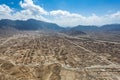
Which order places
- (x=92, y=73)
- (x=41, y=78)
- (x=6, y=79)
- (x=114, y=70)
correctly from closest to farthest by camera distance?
(x=6, y=79)
(x=41, y=78)
(x=92, y=73)
(x=114, y=70)

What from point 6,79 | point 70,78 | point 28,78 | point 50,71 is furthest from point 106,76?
point 6,79

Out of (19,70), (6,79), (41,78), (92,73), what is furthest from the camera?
(92,73)

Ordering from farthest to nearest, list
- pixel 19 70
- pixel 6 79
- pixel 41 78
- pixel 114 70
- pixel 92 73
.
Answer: pixel 114 70 → pixel 92 73 → pixel 19 70 → pixel 41 78 → pixel 6 79

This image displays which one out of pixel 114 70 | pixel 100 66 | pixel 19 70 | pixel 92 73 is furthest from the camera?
pixel 100 66

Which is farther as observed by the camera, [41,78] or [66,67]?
[66,67]

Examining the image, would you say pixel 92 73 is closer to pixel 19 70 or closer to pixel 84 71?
pixel 84 71

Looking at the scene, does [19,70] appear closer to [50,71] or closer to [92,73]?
[50,71]

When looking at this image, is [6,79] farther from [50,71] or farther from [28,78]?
[50,71]

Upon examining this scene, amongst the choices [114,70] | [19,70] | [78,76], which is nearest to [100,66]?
[114,70]

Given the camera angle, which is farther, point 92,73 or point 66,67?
point 66,67
